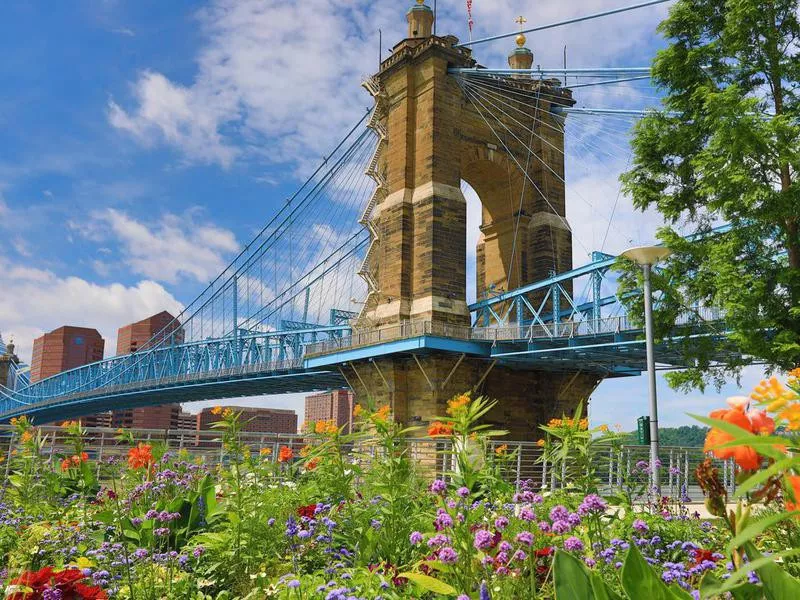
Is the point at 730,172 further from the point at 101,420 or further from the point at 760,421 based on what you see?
the point at 101,420

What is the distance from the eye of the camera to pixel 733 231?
1280 centimetres

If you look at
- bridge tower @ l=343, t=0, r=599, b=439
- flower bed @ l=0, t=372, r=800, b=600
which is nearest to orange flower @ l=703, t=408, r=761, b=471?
flower bed @ l=0, t=372, r=800, b=600

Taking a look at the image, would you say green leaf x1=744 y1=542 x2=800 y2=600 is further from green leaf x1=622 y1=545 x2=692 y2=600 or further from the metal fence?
the metal fence

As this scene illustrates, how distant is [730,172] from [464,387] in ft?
44.1

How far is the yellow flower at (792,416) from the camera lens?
4.78ft

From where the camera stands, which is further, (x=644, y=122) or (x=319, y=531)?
(x=644, y=122)

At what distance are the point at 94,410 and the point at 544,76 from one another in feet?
161

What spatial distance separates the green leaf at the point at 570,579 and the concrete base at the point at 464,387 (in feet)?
67.4

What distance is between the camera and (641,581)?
188 centimetres

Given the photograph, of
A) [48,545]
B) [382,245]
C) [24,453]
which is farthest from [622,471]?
[382,245]

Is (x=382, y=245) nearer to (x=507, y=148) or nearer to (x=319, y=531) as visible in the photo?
(x=507, y=148)

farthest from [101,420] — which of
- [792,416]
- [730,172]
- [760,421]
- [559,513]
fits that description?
[792,416]

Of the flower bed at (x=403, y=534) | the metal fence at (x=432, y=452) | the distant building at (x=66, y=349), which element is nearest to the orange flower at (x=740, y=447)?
the flower bed at (x=403, y=534)

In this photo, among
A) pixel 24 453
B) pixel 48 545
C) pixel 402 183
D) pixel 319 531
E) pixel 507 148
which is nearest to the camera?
pixel 319 531
